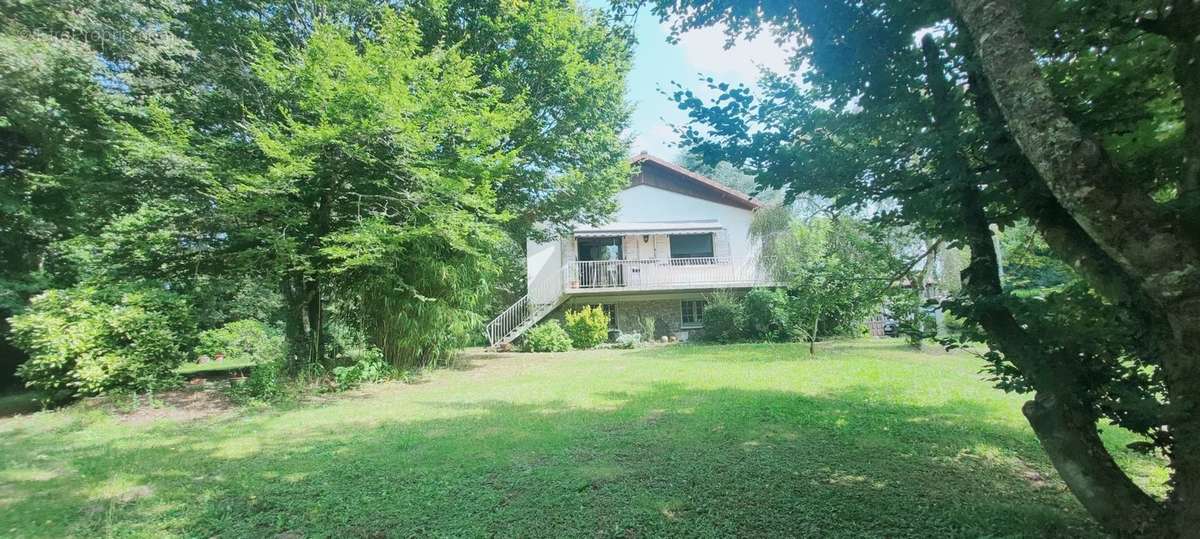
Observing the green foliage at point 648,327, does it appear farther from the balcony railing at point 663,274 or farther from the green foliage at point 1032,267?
the green foliage at point 1032,267

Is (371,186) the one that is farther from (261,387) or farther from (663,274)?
(663,274)

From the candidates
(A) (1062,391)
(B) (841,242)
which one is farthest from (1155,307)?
(B) (841,242)

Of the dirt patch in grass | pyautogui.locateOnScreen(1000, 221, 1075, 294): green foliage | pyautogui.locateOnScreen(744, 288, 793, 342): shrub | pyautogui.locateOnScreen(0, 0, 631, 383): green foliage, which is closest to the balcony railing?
pyautogui.locateOnScreen(744, 288, 793, 342): shrub

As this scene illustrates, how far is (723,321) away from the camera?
645 inches

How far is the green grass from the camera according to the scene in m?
3.21

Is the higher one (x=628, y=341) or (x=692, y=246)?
(x=692, y=246)

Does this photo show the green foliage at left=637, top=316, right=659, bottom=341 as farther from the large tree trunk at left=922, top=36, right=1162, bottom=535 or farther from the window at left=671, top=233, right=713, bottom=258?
the large tree trunk at left=922, top=36, right=1162, bottom=535

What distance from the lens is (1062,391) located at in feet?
8.39

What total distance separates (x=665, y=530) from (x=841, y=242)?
33.0 ft

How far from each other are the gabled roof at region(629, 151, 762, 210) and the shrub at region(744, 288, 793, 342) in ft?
15.2

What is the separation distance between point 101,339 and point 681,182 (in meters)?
16.8

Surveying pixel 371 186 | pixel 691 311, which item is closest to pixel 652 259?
pixel 691 311

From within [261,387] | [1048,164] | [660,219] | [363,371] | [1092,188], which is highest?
[660,219]

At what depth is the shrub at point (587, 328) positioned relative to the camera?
16281 mm
